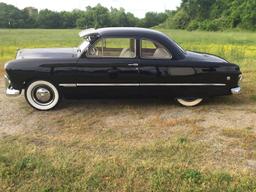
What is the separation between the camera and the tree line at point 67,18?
79125 millimetres

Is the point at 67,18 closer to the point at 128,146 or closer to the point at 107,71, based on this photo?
the point at 107,71

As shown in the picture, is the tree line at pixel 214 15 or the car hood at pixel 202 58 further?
the tree line at pixel 214 15

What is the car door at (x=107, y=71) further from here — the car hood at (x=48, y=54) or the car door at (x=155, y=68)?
the car hood at (x=48, y=54)

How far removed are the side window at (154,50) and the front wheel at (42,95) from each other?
178 cm

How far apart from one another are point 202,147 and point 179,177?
1.00 metres

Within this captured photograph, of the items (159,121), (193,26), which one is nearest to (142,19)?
(193,26)

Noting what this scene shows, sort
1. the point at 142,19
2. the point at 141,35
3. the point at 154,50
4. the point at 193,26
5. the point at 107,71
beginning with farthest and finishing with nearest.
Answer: the point at 142,19, the point at 193,26, the point at 154,50, the point at 141,35, the point at 107,71

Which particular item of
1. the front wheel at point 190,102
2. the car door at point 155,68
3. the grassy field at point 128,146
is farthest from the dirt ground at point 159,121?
the car door at point 155,68

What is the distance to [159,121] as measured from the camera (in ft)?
21.2

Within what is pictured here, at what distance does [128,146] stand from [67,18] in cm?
8555

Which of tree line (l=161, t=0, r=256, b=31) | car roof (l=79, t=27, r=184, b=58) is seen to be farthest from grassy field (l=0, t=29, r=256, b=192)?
tree line (l=161, t=0, r=256, b=31)

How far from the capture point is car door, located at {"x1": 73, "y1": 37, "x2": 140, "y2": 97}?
694 centimetres

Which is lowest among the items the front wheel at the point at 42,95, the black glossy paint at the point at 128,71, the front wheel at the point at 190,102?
the front wheel at the point at 190,102

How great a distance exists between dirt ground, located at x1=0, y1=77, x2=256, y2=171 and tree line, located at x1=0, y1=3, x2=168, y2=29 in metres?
69.4
